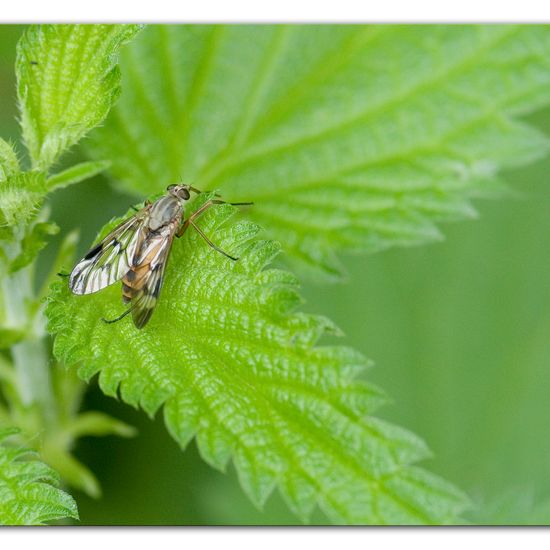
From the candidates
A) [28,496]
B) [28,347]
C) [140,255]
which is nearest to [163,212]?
[140,255]

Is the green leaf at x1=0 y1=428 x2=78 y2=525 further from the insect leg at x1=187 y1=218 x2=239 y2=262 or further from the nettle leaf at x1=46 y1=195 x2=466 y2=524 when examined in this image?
the insect leg at x1=187 y1=218 x2=239 y2=262
